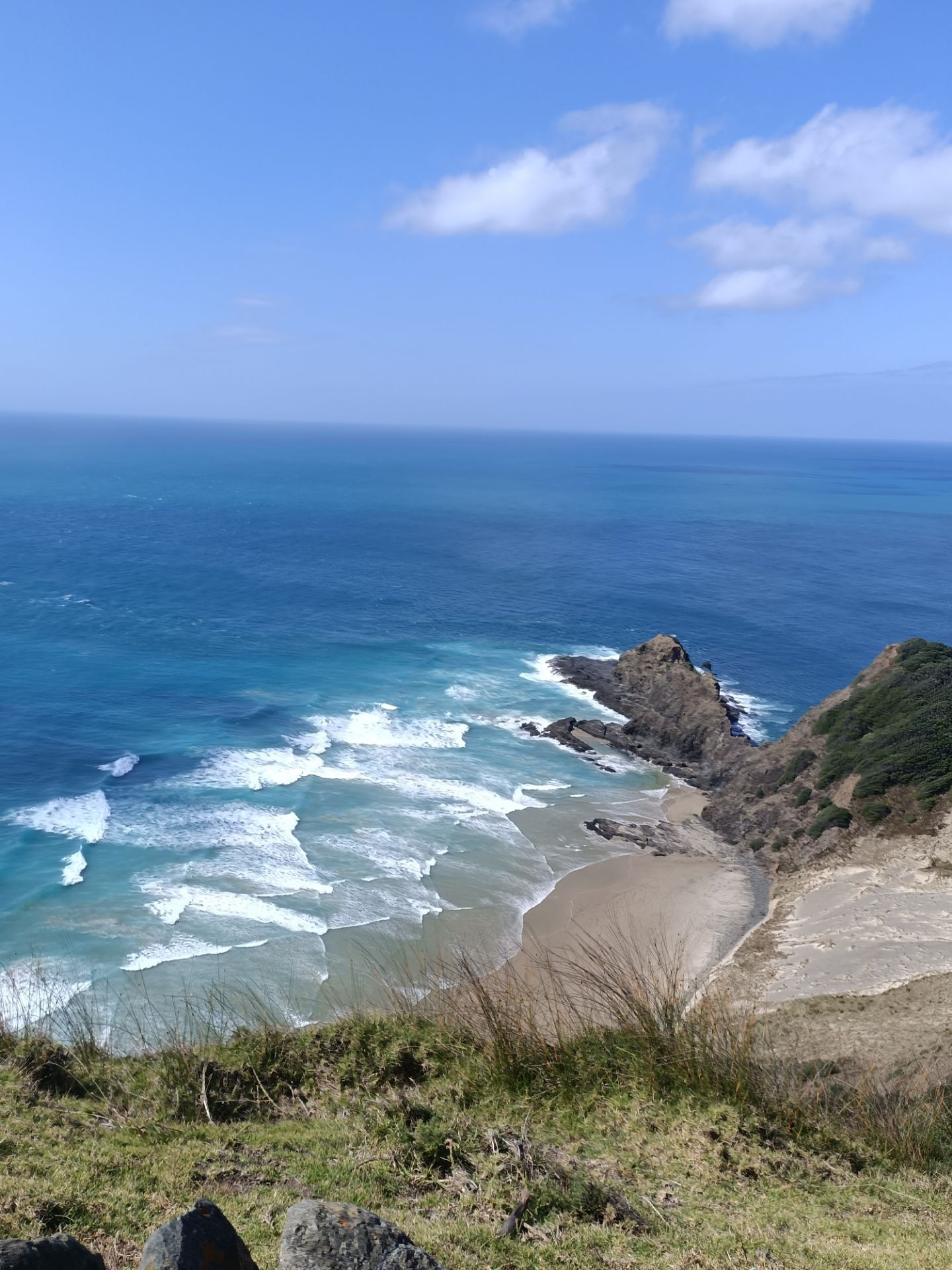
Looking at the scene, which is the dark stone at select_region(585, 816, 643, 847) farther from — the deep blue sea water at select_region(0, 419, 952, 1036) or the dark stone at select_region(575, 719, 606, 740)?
the dark stone at select_region(575, 719, 606, 740)

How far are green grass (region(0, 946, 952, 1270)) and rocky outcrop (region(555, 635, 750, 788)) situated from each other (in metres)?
31.4

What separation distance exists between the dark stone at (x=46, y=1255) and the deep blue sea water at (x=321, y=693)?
18.2m

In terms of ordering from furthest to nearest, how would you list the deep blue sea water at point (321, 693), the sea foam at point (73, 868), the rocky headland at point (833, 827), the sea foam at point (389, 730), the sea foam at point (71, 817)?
the sea foam at point (389, 730), the sea foam at point (71, 817), the sea foam at point (73, 868), the deep blue sea water at point (321, 693), the rocky headland at point (833, 827)

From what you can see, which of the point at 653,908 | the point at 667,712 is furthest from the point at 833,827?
the point at 667,712

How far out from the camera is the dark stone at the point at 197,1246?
5.87 m

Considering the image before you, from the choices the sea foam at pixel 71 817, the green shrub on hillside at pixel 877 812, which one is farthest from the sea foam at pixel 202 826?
the green shrub on hillside at pixel 877 812

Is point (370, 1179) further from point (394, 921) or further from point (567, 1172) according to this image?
point (394, 921)

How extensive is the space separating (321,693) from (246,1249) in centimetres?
4373

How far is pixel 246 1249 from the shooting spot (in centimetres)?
640

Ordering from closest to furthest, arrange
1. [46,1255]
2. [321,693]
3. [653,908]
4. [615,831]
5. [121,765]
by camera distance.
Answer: [46,1255] → [653,908] → [615,831] → [121,765] → [321,693]

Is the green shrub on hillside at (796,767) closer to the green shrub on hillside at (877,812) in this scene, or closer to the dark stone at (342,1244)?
the green shrub on hillside at (877,812)

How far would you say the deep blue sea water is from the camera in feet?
93.8

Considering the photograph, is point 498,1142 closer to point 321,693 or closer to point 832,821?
point 832,821

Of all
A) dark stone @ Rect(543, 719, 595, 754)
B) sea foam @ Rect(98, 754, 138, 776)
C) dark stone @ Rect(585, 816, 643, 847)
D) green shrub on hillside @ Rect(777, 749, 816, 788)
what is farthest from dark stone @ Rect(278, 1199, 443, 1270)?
dark stone @ Rect(543, 719, 595, 754)
